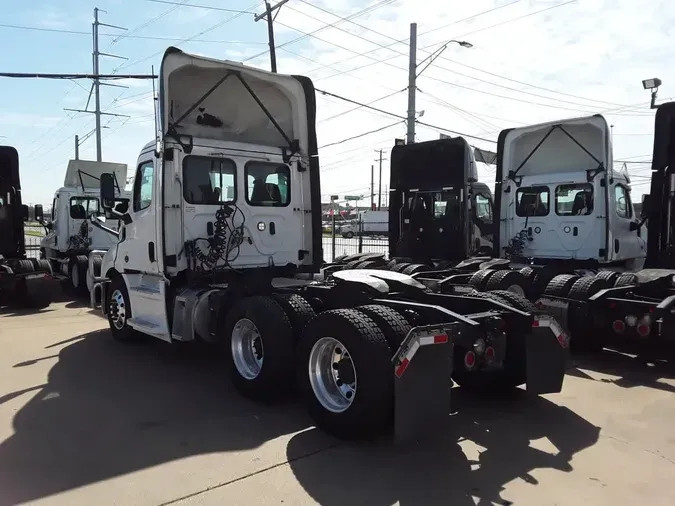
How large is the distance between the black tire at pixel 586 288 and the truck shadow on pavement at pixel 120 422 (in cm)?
431

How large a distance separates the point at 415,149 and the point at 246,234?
604 cm

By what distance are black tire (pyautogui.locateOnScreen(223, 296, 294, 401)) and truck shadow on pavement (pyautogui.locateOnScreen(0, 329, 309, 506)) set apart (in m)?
0.16

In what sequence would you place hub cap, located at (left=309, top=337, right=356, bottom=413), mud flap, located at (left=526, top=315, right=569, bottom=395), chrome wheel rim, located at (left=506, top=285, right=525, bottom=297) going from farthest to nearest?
chrome wheel rim, located at (left=506, top=285, right=525, bottom=297), mud flap, located at (left=526, top=315, right=569, bottom=395), hub cap, located at (left=309, top=337, right=356, bottom=413)

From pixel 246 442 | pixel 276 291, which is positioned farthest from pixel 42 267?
pixel 246 442

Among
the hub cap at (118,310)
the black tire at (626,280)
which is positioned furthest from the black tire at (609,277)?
the hub cap at (118,310)

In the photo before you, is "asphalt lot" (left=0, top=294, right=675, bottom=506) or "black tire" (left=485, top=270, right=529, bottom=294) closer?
"asphalt lot" (left=0, top=294, right=675, bottom=506)

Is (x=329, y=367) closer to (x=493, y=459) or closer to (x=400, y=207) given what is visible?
(x=493, y=459)

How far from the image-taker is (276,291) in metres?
6.41

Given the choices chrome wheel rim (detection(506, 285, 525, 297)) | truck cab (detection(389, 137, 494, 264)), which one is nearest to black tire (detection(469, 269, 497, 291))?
chrome wheel rim (detection(506, 285, 525, 297))

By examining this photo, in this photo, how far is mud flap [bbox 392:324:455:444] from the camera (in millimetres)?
4020

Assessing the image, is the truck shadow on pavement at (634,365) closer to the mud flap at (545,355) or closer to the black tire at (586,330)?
the black tire at (586,330)

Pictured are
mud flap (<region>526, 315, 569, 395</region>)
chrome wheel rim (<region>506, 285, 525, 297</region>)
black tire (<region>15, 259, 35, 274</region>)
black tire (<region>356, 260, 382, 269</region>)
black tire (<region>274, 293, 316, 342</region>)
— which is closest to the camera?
mud flap (<region>526, 315, 569, 395</region>)

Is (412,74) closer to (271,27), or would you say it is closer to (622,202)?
(271,27)

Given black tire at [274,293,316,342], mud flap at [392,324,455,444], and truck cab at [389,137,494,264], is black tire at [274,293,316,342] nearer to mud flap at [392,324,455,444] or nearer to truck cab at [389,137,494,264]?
mud flap at [392,324,455,444]
